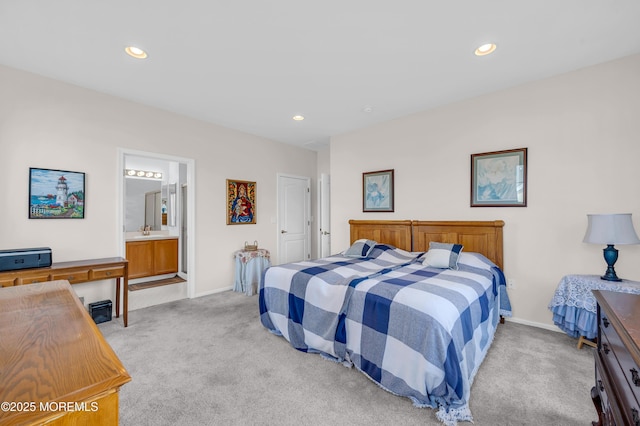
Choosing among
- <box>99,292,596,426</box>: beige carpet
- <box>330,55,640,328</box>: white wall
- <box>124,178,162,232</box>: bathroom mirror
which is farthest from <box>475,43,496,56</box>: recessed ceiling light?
<box>124,178,162,232</box>: bathroom mirror

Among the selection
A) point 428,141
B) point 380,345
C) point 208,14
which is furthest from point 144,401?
point 428,141

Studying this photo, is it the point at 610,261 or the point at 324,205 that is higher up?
the point at 324,205

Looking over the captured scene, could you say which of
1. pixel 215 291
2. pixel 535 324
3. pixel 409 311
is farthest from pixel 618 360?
pixel 215 291

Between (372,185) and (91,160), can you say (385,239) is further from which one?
(91,160)

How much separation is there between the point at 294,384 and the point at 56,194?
307 centimetres

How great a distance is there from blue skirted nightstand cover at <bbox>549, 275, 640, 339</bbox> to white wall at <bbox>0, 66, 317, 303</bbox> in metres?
4.08

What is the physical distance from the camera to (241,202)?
4.63 metres

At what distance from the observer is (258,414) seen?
5.57 feet

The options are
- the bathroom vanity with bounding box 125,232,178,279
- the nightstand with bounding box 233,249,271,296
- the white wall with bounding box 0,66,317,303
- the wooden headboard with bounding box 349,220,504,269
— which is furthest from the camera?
the bathroom vanity with bounding box 125,232,178,279

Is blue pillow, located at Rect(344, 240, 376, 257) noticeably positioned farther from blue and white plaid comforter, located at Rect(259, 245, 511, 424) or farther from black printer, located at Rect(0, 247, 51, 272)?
black printer, located at Rect(0, 247, 51, 272)

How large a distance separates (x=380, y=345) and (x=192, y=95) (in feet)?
10.8

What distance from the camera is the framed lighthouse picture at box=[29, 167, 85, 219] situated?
2789 mm

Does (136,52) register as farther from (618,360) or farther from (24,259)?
(618,360)

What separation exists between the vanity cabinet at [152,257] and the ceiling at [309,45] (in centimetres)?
266
